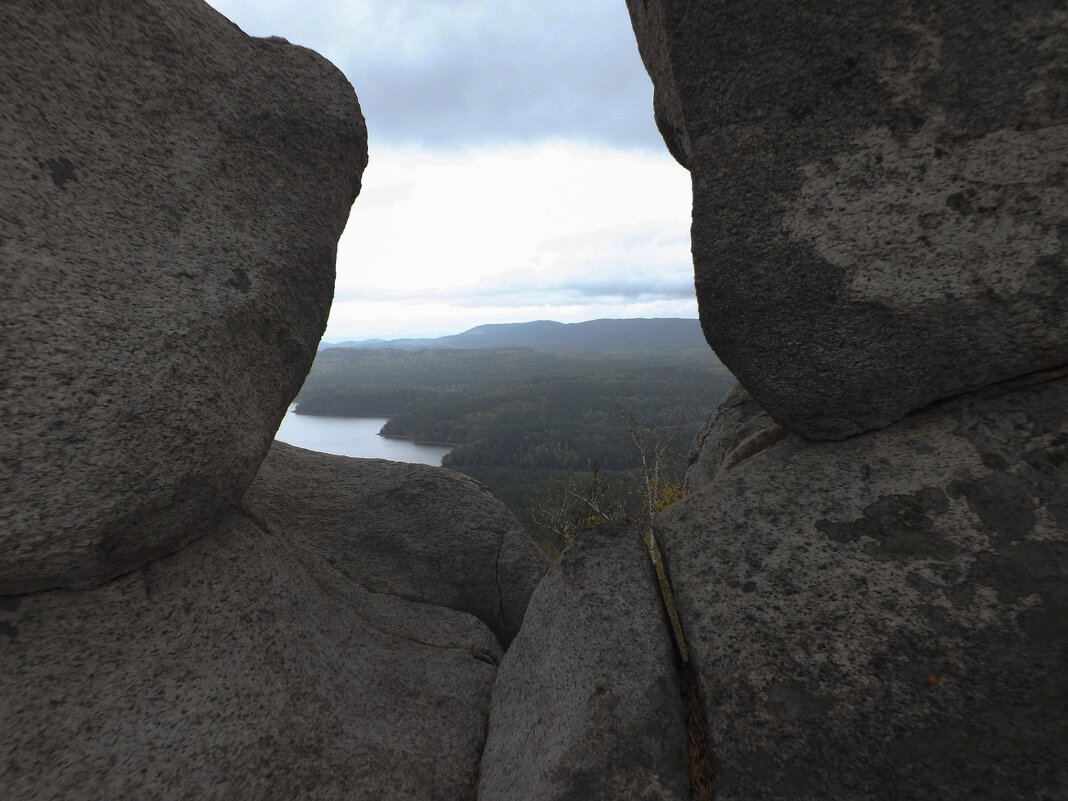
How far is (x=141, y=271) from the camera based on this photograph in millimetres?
5223

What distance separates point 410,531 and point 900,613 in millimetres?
6891

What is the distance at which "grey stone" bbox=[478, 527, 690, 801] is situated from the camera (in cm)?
471

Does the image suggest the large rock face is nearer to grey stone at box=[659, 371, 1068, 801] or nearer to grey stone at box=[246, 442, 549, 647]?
grey stone at box=[246, 442, 549, 647]

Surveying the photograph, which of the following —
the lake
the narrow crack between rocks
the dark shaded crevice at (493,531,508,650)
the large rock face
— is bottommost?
the lake

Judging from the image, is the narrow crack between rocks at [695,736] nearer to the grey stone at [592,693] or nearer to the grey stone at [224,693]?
the grey stone at [592,693]

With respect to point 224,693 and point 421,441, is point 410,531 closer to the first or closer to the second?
point 224,693

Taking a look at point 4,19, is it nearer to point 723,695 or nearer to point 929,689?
point 723,695

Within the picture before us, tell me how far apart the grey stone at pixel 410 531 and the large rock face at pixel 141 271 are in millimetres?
2632

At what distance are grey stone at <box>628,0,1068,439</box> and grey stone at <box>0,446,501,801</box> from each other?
17.8 ft

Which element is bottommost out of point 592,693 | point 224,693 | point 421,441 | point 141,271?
point 421,441

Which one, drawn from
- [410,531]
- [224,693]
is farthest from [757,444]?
[224,693]

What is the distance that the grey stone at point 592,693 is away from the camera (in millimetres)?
4715

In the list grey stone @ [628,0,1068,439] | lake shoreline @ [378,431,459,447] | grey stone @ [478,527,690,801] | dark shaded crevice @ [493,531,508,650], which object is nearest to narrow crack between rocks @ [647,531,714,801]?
grey stone @ [478,527,690,801]

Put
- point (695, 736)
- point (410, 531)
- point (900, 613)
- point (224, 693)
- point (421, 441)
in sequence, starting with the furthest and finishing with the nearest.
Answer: point (421, 441)
point (410, 531)
point (224, 693)
point (695, 736)
point (900, 613)
